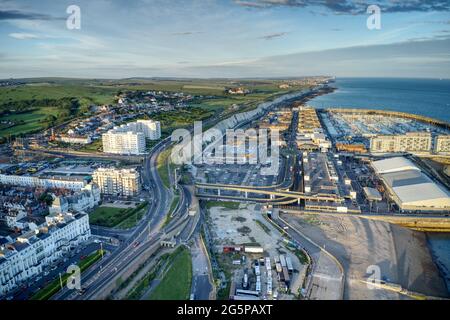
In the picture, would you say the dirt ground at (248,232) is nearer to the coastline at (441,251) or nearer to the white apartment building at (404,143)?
the coastline at (441,251)

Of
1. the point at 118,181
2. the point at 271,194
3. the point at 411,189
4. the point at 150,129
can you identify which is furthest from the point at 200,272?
the point at 150,129

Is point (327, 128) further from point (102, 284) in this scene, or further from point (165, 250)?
point (102, 284)

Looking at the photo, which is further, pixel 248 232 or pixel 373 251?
pixel 248 232

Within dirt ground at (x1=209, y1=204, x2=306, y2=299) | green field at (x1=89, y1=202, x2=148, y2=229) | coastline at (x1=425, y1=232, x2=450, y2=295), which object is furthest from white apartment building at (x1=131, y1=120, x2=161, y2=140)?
coastline at (x1=425, y1=232, x2=450, y2=295)

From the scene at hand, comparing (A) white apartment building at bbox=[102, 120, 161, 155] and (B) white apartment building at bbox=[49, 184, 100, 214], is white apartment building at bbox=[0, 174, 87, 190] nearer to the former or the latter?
(B) white apartment building at bbox=[49, 184, 100, 214]

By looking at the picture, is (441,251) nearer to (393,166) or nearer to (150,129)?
(393,166)

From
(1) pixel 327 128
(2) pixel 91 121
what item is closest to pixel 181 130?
(2) pixel 91 121
